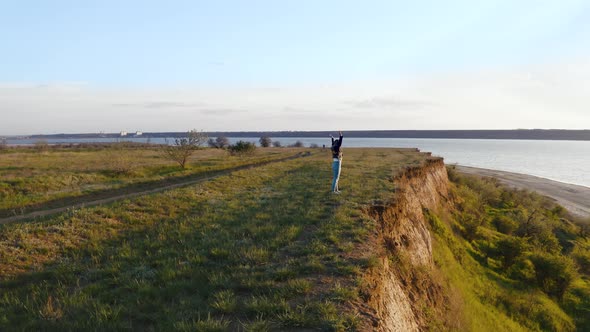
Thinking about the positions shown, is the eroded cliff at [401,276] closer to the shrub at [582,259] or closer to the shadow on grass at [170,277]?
the shadow on grass at [170,277]

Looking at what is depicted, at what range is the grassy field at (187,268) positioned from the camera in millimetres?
5312

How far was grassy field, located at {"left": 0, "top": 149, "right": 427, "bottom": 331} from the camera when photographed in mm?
5312

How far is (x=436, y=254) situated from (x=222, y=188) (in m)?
13.6

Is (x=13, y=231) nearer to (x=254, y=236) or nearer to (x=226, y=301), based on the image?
(x=254, y=236)

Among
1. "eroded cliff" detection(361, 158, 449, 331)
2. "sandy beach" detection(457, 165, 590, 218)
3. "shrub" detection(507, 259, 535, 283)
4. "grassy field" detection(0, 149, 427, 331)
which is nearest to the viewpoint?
"grassy field" detection(0, 149, 427, 331)

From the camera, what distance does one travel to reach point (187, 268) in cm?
727

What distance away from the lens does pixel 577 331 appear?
17.3 metres

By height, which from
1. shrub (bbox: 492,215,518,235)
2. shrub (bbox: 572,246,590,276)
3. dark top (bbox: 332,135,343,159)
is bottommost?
shrub (bbox: 572,246,590,276)

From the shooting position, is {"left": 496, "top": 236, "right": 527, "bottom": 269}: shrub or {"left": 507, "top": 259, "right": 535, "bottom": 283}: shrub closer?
{"left": 507, "top": 259, "right": 535, "bottom": 283}: shrub

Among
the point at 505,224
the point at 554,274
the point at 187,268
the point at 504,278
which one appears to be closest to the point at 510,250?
the point at 504,278

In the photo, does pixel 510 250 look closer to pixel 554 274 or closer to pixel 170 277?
pixel 554 274

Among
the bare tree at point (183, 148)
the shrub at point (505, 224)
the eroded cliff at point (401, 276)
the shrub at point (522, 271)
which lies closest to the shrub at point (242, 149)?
the bare tree at point (183, 148)

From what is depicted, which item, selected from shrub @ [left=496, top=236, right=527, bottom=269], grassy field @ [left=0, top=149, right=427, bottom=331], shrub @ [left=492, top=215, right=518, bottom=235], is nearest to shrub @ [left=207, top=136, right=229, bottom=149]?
shrub @ [left=492, top=215, right=518, bottom=235]

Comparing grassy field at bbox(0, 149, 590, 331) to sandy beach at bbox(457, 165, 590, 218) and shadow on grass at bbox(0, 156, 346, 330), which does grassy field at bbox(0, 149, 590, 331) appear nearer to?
shadow on grass at bbox(0, 156, 346, 330)
